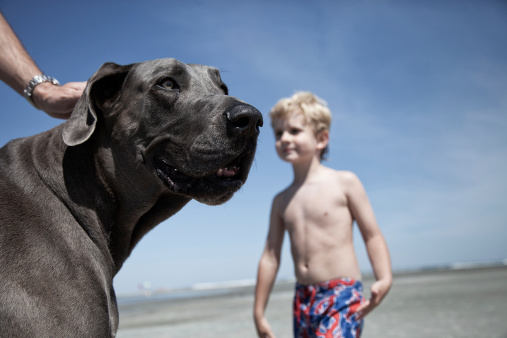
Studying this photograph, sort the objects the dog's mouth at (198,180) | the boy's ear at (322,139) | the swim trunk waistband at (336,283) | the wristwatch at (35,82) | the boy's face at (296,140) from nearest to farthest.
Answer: the dog's mouth at (198,180) < the wristwatch at (35,82) < the swim trunk waistband at (336,283) < the boy's face at (296,140) < the boy's ear at (322,139)

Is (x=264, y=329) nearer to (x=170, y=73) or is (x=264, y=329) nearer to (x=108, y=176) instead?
(x=108, y=176)

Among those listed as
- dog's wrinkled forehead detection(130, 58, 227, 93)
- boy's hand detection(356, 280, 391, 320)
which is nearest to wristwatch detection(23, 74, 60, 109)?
dog's wrinkled forehead detection(130, 58, 227, 93)

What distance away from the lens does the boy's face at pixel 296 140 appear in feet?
15.5

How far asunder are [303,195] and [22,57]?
2.77m

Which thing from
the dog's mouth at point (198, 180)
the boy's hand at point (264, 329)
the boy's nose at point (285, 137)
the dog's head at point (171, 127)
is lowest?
the boy's hand at point (264, 329)

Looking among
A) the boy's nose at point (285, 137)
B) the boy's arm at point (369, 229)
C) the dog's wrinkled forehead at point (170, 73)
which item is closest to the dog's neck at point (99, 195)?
the dog's wrinkled forehead at point (170, 73)

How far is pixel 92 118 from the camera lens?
246cm

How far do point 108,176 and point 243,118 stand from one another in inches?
33.8

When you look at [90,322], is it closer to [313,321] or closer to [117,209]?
[117,209]

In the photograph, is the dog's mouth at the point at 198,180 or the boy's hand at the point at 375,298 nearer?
the dog's mouth at the point at 198,180

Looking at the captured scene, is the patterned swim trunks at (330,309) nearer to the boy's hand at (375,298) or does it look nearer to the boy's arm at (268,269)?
the boy's hand at (375,298)

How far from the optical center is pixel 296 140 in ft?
15.6

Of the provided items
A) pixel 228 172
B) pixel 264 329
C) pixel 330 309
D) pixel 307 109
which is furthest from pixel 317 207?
pixel 228 172

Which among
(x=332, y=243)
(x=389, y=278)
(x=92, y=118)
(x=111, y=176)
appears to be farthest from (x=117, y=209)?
(x=389, y=278)
